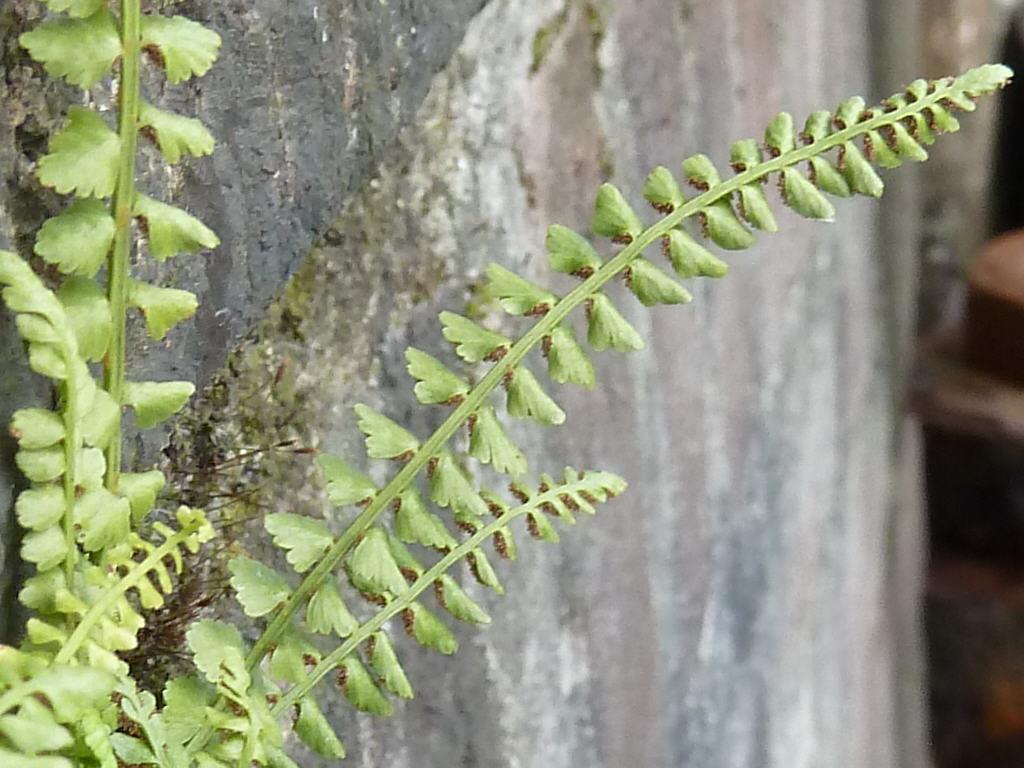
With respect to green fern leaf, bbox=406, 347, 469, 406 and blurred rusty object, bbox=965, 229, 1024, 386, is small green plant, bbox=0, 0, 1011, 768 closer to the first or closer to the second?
green fern leaf, bbox=406, 347, 469, 406

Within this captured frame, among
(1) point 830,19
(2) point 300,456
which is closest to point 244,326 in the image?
(2) point 300,456

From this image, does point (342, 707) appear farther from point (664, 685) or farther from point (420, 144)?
point (664, 685)

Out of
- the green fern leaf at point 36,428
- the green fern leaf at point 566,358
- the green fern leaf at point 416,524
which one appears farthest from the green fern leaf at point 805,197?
the green fern leaf at point 36,428

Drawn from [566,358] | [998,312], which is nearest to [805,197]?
[566,358]

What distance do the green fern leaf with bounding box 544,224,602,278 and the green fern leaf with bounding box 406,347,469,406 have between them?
0.07 m

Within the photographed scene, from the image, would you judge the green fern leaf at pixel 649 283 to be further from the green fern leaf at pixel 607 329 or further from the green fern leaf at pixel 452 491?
the green fern leaf at pixel 452 491

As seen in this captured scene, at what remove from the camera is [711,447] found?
3.59 feet

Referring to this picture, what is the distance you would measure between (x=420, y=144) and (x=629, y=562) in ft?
1.53

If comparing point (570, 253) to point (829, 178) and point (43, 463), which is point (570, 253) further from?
point (43, 463)

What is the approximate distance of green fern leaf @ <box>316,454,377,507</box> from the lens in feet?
1.43

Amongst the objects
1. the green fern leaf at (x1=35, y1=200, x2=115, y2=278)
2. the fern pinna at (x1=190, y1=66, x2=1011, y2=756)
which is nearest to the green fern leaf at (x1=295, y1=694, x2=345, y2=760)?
the fern pinna at (x1=190, y1=66, x2=1011, y2=756)

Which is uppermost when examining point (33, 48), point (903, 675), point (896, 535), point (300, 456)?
point (33, 48)

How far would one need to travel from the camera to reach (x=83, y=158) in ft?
1.14

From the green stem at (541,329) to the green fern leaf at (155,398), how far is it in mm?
93
